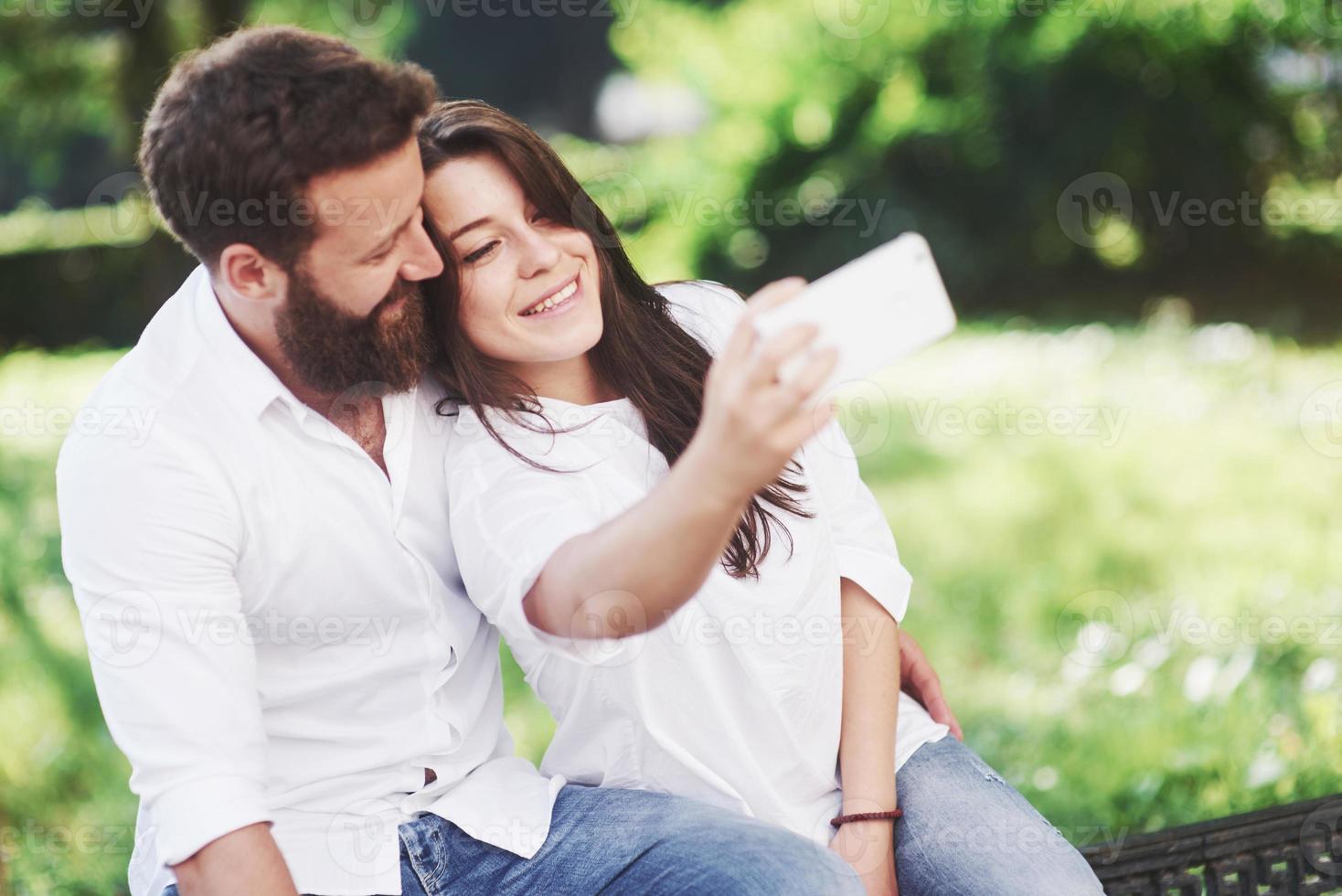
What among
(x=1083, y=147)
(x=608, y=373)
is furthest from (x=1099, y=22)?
(x=608, y=373)

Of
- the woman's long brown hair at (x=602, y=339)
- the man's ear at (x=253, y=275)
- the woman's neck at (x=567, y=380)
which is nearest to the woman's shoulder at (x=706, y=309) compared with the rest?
the woman's long brown hair at (x=602, y=339)

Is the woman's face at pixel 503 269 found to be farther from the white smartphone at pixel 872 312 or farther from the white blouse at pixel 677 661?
the white smartphone at pixel 872 312

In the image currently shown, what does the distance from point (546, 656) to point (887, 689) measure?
0.55m

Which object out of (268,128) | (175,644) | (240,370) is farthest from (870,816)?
(268,128)

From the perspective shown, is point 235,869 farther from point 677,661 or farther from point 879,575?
point 879,575

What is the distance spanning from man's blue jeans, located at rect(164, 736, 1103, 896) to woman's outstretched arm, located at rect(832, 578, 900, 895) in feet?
0.17

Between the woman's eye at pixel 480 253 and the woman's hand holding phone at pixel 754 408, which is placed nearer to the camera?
the woman's hand holding phone at pixel 754 408

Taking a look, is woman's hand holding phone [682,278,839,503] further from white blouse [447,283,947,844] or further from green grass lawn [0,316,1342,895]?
green grass lawn [0,316,1342,895]

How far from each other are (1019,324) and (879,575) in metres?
5.72

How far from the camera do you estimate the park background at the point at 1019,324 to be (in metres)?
3.25

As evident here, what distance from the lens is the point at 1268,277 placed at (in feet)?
26.0

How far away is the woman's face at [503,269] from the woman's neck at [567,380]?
0.28 ft

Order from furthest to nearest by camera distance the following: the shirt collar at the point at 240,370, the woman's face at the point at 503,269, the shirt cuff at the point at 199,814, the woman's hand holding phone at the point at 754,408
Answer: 1. the woman's face at the point at 503,269
2. the shirt collar at the point at 240,370
3. the shirt cuff at the point at 199,814
4. the woman's hand holding phone at the point at 754,408

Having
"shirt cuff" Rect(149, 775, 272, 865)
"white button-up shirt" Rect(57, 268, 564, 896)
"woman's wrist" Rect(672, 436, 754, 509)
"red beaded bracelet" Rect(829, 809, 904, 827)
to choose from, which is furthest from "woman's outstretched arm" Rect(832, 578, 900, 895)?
"shirt cuff" Rect(149, 775, 272, 865)
